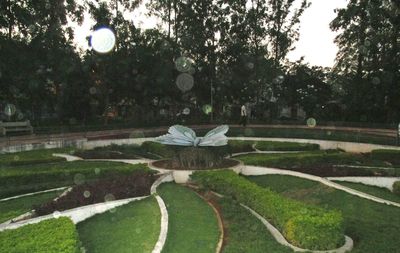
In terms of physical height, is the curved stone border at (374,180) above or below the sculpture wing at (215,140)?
below

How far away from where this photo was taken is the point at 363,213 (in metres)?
12.1

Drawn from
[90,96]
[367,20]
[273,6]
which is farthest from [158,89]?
[367,20]

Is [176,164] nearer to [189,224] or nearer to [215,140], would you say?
→ [215,140]

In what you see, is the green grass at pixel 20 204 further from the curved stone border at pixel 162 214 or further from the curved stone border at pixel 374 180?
the curved stone border at pixel 374 180

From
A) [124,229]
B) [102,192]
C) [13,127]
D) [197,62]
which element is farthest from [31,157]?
[197,62]

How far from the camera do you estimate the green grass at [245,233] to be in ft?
29.9

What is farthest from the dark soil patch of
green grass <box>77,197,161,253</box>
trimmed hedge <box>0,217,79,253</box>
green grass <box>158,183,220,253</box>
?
trimmed hedge <box>0,217,79,253</box>

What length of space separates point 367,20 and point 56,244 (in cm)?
3752

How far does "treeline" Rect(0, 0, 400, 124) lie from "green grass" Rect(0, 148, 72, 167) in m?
10.7

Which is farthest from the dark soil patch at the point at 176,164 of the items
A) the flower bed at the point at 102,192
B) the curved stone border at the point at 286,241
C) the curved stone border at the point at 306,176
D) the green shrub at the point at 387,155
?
the green shrub at the point at 387,155

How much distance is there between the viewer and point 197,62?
40188 millimetres

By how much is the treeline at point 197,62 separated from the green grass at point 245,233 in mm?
24091

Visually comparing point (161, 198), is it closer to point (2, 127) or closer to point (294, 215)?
point (294, 215)

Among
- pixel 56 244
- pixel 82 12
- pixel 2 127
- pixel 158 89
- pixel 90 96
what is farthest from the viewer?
pixel 90 96
